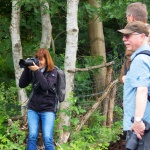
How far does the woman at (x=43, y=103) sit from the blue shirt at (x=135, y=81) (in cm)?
186

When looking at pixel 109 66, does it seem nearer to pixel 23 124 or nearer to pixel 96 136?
pixel 96 136

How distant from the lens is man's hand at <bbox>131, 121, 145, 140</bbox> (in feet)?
12.6

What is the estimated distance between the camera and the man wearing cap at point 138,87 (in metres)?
3.83

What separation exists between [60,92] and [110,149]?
233 cm

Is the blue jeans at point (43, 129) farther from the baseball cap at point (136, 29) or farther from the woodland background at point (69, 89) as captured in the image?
the baseball cap at point (136, 29)

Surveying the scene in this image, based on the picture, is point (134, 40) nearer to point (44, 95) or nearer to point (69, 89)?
point (44, 95)

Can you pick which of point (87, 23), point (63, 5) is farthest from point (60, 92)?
point (87, 23)

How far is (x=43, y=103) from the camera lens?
18.9ft

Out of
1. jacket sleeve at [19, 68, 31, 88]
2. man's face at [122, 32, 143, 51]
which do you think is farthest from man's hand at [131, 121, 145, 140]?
jacket sleeve at [19, 68, 31, 88]

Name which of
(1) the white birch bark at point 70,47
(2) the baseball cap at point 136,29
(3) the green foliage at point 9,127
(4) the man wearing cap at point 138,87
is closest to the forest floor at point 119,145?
(1) the white birch bark at point 70,47

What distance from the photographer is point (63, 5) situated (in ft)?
26.6

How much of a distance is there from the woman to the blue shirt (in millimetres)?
1863

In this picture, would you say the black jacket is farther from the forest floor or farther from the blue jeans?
the forest floor

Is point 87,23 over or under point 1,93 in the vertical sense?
over
